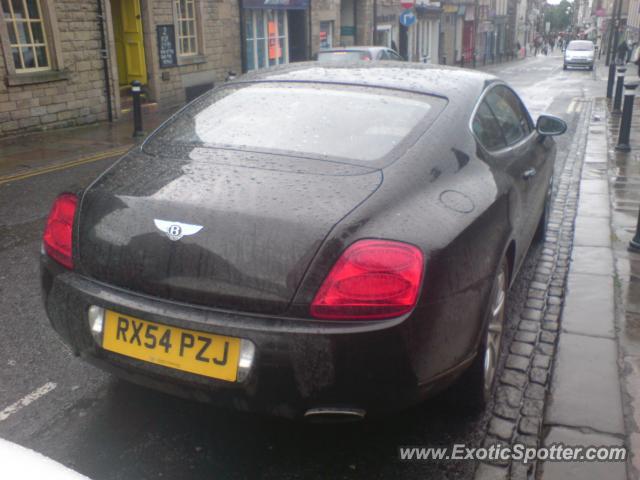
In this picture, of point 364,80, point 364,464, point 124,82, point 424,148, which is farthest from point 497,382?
point 124,82

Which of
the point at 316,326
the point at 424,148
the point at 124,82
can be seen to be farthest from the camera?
the point at 124,82

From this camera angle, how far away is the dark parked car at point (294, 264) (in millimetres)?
2200

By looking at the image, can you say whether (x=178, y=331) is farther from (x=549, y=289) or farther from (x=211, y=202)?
(x=549, y=289)

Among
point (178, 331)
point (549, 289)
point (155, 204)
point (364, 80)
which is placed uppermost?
point (364, 80)

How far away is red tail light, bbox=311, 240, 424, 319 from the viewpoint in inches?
86.2

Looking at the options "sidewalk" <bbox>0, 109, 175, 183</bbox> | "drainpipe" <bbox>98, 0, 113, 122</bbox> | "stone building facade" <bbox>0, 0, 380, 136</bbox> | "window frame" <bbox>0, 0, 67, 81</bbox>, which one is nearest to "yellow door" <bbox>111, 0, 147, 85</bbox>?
"stone building facade" <bbox>0, 0, 380, 136</bbox>

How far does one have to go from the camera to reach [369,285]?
2.20m

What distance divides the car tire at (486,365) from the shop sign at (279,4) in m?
18.0

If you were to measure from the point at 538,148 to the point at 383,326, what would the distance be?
2767mm

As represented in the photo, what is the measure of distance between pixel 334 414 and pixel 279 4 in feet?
68.1

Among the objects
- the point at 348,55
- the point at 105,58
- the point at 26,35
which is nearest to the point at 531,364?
the point at 26,35

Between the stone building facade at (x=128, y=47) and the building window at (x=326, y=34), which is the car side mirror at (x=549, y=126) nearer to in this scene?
the stone building facade at (x=128, y=47)

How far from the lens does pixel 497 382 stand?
3.28 metres

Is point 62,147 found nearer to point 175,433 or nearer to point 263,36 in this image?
point 175,433
